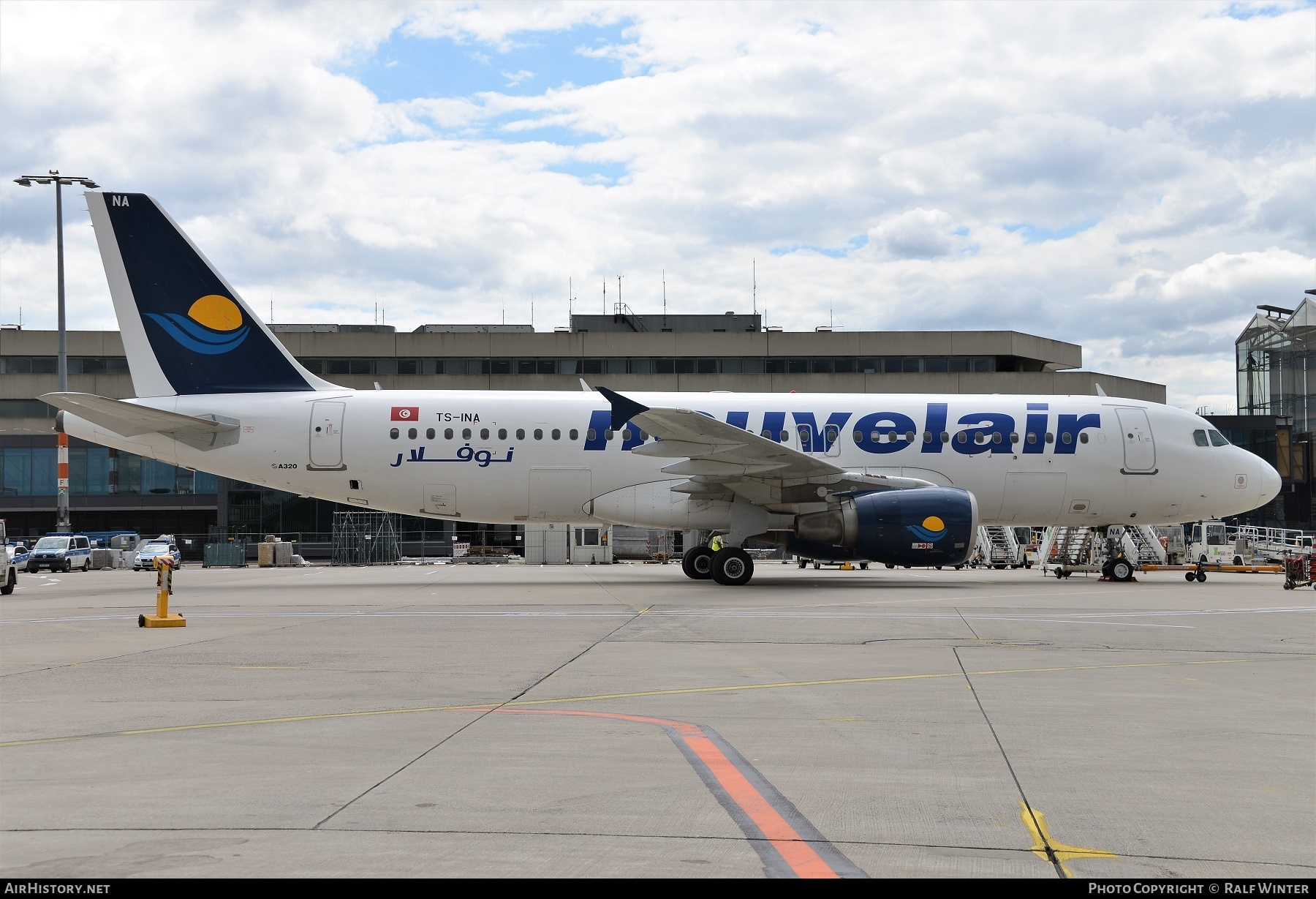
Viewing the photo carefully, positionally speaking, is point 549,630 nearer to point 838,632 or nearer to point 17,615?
point 838,632

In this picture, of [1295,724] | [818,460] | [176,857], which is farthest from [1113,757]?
[818,460]

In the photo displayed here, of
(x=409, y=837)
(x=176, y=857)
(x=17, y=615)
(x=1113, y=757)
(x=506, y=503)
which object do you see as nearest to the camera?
(x=176, y=857)

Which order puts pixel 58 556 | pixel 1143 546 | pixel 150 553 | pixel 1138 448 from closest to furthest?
pixel 1138 448 → pixel 1143 546 → pixel 58 556 → pixel 150 553

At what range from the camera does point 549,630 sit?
45.3 ft

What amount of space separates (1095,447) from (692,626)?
13.3 metres

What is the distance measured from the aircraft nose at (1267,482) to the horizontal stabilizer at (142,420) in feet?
72.6

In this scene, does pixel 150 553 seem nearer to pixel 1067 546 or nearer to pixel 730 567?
pixel 730 567

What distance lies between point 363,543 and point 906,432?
25.9 meters

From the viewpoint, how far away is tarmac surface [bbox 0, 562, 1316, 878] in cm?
462

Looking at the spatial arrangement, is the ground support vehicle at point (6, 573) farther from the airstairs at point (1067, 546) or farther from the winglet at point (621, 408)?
the airstairs at point (1067, 546)

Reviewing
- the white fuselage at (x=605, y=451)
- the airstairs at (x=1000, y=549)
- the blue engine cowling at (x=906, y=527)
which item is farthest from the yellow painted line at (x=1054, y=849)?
the airstairs at (x=1000, y=549)

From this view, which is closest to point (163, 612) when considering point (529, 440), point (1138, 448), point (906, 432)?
point (529, 440)

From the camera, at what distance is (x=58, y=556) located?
3734 centimetres

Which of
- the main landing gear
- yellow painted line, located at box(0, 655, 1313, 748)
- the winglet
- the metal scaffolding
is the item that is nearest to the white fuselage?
the main landing gear
